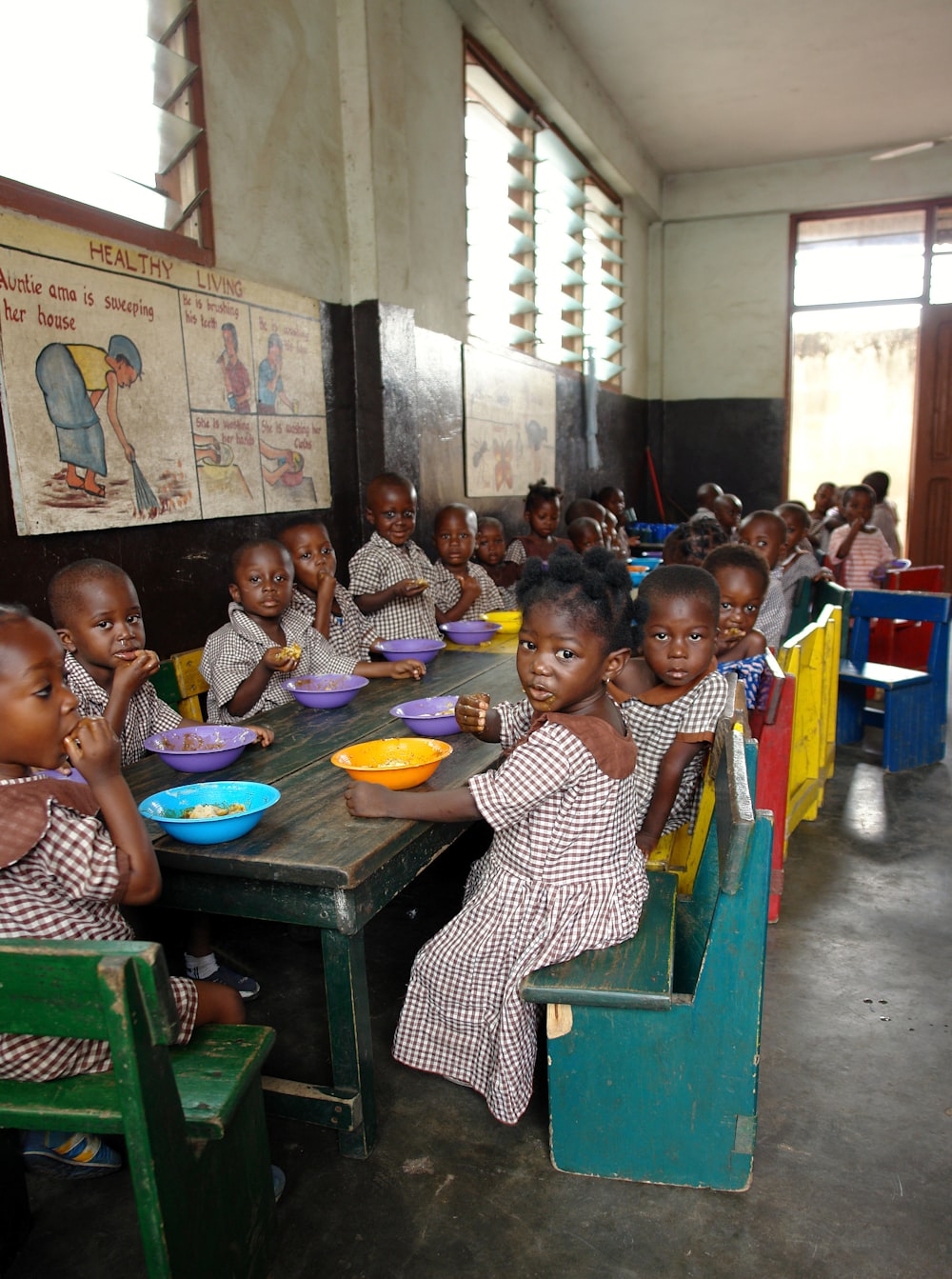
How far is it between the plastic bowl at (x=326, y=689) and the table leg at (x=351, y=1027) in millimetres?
1003

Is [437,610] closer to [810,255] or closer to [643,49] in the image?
[643,49]

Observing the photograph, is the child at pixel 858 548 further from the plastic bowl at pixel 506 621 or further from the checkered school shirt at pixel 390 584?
the checkered school shirt at pixel 390 584

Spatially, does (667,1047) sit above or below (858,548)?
below

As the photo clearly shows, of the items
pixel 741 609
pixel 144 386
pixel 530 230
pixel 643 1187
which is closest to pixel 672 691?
pixel 741 609

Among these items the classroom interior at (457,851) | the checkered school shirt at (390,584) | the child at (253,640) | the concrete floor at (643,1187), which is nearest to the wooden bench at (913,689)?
the classroom interior at (457,851)

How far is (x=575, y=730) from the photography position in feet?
6.51

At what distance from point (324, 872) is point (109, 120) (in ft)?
9.92

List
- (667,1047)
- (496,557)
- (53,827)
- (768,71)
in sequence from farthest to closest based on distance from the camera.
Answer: (768,71) < (496,557) < (667,1047) < (53,827)

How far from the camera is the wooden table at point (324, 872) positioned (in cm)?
179

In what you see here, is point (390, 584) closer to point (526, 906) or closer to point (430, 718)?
point (430, 718)

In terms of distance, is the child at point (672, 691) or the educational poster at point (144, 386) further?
Answer: the educational poster at point (144, 386)

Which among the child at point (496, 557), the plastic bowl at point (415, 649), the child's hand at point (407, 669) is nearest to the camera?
the child's hand at point (407, 669)

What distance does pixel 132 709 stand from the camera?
8.43ft

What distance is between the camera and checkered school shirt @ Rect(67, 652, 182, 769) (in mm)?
2354
